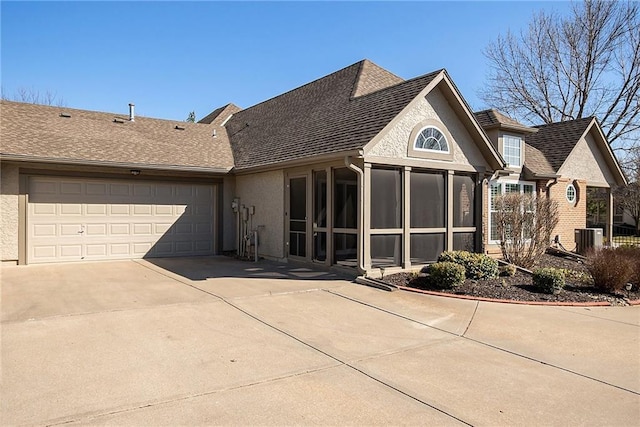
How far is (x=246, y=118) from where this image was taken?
1952cm

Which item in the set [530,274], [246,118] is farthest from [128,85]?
[530,274]

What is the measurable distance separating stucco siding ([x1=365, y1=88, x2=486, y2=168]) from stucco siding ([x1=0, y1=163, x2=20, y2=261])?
9629 millimetres

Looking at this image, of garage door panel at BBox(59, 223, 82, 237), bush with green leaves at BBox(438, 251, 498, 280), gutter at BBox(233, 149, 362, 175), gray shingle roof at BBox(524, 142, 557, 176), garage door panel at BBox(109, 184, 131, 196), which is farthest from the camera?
gray shingle roof at BBox(524, 142, 557, 176)

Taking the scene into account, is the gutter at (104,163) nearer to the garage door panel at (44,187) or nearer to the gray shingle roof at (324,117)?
the garage door panel at (44,187)

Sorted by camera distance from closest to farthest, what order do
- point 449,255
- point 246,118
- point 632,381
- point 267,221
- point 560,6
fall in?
point 632,381
point 449,255
point 267,221
point 246,118
point 560,6

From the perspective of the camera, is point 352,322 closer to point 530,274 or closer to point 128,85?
point 530,274

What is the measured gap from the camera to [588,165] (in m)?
18.3

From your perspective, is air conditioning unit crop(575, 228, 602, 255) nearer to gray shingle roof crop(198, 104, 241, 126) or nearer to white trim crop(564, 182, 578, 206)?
white trim crop(564, 182, 578, 206)

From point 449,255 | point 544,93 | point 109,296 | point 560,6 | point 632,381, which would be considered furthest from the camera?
point 544,93

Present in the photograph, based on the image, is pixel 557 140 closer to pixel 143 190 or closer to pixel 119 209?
pixel 143 190

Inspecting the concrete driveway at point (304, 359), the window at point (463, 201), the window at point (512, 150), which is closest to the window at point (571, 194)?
the window at point (512, 150)

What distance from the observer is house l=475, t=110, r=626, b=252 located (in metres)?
15.1

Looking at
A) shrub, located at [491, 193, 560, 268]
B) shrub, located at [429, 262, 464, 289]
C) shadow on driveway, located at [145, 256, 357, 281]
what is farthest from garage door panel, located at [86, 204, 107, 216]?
shrub, located at [491, 193, 560, 268]

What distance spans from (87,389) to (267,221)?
9632 mm
